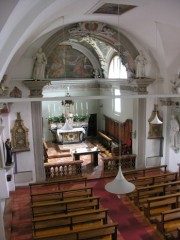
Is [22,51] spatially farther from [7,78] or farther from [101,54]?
[101,54]

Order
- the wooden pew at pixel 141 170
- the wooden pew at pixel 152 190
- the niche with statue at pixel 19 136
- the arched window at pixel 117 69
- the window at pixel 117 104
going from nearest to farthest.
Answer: the wooden pew at pixel 152 190
the wooden pew at pixel 141 170
the niche with statue at pixel 19 136
the arched window at pixel 117 69
the window at pixel 117 104

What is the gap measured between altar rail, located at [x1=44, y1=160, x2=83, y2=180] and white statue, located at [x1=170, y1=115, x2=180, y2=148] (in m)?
4.09

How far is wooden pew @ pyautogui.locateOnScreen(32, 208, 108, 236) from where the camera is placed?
20.0 feet

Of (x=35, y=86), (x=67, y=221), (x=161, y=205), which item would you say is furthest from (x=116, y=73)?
(x=67, y=221)

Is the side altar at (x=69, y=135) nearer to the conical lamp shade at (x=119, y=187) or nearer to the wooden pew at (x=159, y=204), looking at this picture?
the wooden pew at (x=159, y=204)

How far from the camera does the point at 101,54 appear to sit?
14812mm

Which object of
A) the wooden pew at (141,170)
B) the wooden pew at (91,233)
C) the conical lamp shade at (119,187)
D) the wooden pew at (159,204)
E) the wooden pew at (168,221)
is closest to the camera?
the conical lamp shade at (119,187)

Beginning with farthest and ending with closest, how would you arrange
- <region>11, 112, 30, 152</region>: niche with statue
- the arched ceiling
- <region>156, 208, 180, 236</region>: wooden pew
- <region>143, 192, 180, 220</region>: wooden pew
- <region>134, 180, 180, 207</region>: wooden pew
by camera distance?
<region>11, 112, 30, 152</region>: niche with statue, <region>134, 180, 180, 207</region>: wooden pew, <region>143, 192, 180, 220</region>: wooden pew, <region>156, 208, 180, 236</region>: wooden pew, the arched ceiling

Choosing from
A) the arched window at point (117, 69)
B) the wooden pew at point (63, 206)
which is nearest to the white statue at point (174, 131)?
the arched window at point (117, 69)

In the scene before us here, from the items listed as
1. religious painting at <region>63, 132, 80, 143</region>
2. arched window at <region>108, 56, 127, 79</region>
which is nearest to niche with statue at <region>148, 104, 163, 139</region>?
arched window at <region>108, 56, 127, 79</region>

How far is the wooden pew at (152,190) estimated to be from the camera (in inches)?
300

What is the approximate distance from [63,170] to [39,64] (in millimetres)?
4602

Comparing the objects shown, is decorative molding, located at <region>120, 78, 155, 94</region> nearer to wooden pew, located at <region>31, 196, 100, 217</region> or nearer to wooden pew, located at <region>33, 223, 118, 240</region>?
wooden pew, located at <region>31, 196, 100, 217</region>

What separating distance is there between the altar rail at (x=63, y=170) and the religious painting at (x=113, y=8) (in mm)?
6085
